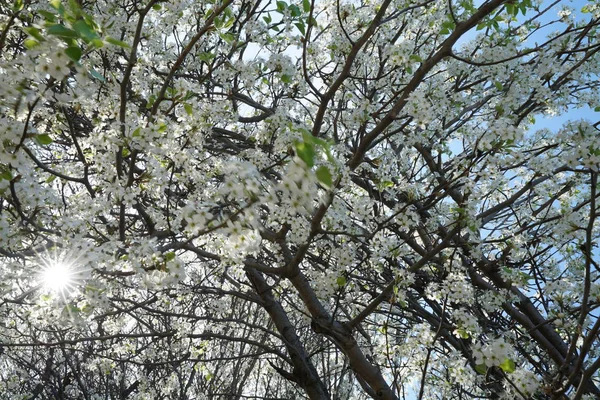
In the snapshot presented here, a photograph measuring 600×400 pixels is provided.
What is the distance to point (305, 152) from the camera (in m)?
1.33

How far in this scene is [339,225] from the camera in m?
4.31

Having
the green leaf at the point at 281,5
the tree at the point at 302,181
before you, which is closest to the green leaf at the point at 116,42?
the tree at the point at 302,181

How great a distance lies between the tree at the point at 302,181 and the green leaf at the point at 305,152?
2cm

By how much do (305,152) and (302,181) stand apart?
0.16m

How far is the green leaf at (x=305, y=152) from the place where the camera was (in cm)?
132

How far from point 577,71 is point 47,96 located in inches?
177

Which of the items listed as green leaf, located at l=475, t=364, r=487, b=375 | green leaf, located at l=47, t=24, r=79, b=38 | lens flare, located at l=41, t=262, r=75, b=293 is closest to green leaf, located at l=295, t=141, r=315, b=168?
green leaf, located at l=47, t=24, r=79, b=38

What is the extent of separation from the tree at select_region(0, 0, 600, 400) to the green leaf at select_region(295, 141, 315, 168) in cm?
2

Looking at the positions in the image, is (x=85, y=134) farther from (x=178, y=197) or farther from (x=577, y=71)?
(x=577, y=71)

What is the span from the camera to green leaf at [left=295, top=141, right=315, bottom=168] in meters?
1.32

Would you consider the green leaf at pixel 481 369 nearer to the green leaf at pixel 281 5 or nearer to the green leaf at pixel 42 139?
the green leaf at pixel 42 139

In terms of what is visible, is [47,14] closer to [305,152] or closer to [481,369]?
[305,152]

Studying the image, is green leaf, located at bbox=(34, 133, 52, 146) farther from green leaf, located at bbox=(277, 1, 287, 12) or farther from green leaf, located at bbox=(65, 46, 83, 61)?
green leaf, located at bbox=(277, 1, 287, 12)

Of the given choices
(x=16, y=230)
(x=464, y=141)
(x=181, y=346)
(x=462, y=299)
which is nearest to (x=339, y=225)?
(x=462, y=299)
